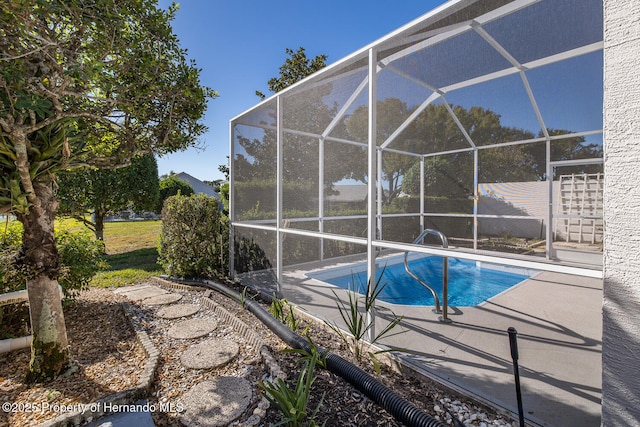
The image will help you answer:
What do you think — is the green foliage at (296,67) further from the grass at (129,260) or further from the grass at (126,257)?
the grass at (129,260)

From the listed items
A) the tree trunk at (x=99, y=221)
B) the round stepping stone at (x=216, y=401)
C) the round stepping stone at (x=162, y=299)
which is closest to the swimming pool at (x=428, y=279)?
the round stepping stone at (x=216, y=401)

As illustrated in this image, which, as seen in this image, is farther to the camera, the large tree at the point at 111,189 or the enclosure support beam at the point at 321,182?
the large tree at the point at 111,189

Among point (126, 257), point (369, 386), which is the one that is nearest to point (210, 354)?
point (369, 386)

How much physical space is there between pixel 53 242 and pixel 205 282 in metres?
2.91

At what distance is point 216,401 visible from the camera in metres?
2.26

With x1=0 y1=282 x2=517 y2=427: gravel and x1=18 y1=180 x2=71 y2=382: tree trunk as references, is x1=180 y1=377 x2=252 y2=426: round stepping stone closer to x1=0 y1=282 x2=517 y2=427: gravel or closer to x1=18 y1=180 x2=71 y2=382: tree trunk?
x1=0 y1=282 x2=517 y2=427: gravel

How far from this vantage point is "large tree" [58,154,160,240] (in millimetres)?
7871

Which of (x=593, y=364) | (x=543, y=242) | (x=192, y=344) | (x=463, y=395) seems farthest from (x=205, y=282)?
(x=543, y=242)

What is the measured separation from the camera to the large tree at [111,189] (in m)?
7.87

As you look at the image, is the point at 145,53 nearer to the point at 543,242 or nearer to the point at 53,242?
the point at 53,242

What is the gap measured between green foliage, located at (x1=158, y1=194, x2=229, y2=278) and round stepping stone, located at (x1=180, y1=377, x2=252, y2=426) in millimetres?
3454

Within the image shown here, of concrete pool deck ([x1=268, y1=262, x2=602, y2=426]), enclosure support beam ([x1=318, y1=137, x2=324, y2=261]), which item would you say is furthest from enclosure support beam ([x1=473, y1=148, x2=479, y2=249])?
enclosure support beam ([x1=318, y1=137, x2=324, y2=261])

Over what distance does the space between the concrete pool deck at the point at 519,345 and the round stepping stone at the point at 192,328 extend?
4.06ft

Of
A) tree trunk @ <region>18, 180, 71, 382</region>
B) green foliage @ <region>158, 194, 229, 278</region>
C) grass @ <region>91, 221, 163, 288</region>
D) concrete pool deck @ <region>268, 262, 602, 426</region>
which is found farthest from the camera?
grass @ <region>91, 221, 163, 288</region>
